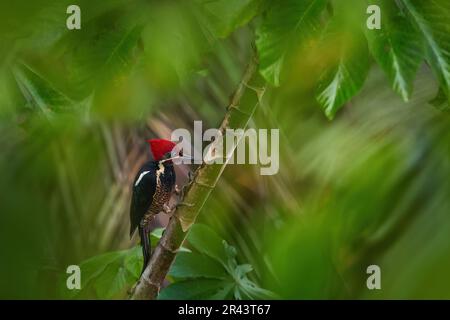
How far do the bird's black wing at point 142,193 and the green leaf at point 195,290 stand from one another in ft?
0.60

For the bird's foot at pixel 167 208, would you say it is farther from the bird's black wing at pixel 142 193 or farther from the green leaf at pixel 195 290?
the green leaf at pixel 195 290

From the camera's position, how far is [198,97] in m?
1.67

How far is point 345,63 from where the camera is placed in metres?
1.32

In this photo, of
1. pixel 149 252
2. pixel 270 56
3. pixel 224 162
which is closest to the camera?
pixel 270 56

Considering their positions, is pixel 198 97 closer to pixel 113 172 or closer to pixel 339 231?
pixel 113 172

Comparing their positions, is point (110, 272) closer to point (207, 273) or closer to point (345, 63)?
point (207, 273)

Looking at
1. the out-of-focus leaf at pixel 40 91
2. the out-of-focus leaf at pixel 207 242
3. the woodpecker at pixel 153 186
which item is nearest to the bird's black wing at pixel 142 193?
the woodpecker at pixel 153 186

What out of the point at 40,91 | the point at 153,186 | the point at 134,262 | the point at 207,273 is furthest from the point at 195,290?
the point at 40,91

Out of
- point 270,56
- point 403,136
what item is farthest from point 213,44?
point 403,136

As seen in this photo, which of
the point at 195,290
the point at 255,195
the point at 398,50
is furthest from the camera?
the point at 255,195

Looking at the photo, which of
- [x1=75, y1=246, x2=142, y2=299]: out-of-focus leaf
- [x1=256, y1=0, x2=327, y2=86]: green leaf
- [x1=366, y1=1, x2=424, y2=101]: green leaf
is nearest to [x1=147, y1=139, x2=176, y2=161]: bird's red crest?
[x1=75, y1=246, x2=142, y2=299]: out-of-focus leaf

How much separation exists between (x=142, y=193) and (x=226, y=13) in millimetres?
485

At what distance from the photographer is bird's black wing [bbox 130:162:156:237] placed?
1.61 m

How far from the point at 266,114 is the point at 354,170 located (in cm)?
25
